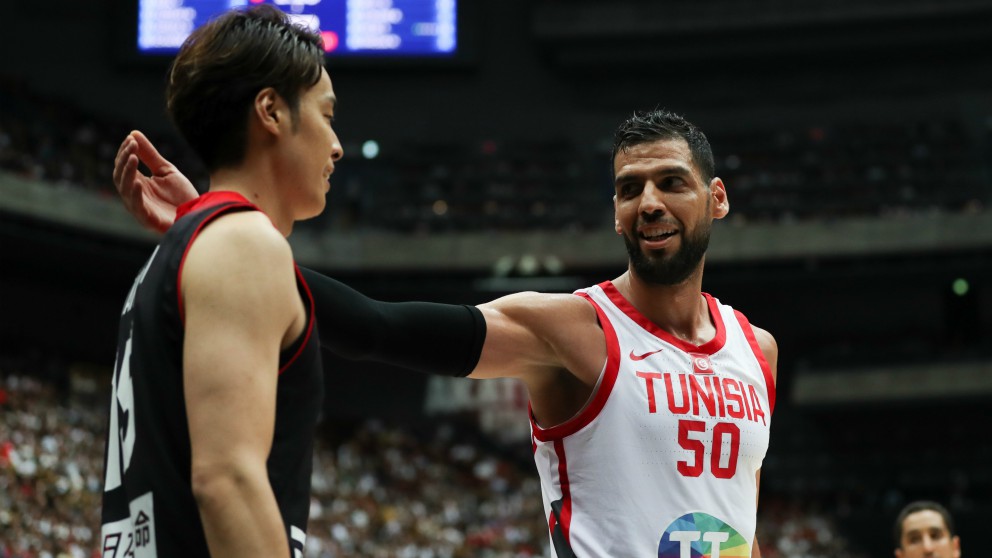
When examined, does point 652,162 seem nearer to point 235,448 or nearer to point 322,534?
point 235,448

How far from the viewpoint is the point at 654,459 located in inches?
134

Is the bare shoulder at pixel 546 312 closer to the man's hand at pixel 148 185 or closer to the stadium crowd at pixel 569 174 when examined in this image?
the man's hand at pixel 148 185

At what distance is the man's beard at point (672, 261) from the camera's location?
3.56 m

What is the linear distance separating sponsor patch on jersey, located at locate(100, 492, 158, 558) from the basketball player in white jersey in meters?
1.30

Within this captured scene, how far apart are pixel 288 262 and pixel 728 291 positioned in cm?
2202

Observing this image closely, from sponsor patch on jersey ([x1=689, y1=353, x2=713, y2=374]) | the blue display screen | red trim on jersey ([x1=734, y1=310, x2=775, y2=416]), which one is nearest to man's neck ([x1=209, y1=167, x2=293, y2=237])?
sponsor patch on jersey ([x1=689, y1=353, x2=713, y2=374])

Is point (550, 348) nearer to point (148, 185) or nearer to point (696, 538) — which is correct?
point (696, 538)

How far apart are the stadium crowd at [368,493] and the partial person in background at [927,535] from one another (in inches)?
355

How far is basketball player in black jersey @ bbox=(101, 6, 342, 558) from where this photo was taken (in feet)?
6.16

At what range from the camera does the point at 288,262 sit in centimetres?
201

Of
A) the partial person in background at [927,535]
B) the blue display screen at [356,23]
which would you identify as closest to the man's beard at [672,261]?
the partial person in background at [927,535]

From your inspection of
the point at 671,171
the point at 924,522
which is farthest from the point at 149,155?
the point at 924,522

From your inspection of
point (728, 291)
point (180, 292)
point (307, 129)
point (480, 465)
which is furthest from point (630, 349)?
point (728, 291)

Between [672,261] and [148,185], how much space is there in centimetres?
154
